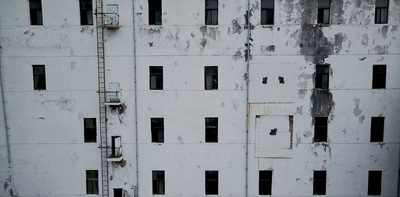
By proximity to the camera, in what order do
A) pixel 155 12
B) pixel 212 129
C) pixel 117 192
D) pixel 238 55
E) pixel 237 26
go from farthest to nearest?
1. pixel 117 192
2. pixel 212 129
3. pixel 155 12
4. pixel 238 55
5. pixel 237 26

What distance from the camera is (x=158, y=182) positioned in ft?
43.8

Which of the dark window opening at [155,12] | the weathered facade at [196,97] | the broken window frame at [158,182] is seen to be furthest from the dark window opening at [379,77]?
the broken window frame at [158,182]

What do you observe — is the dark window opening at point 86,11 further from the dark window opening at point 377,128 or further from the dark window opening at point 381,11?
the dark window opening at point 377,128

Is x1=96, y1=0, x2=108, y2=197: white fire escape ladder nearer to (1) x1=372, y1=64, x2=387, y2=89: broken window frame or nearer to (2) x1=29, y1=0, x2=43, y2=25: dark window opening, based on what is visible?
(2) x1=29, y1=0, x2=43, y2=25: dark window opening

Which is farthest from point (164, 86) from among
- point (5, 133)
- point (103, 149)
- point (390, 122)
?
point (390, 122)

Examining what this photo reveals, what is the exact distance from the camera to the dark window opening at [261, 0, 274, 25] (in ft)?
41.4

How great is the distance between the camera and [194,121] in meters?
13.0

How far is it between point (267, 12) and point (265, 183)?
27.0 ft

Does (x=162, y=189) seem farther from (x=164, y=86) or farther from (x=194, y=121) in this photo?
(x=164, y=86)

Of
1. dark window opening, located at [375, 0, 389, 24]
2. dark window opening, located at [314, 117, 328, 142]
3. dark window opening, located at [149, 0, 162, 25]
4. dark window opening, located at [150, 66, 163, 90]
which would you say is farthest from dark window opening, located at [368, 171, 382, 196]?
dark window opening, located at [149, 0, 162, 25]

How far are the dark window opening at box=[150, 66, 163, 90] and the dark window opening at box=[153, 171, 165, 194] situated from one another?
424 cm

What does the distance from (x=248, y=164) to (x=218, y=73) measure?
464 cm

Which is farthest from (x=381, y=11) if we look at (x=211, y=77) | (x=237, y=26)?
(x=211, y=77)

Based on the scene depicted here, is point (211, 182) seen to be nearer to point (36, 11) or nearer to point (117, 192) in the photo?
point (117, 192)
